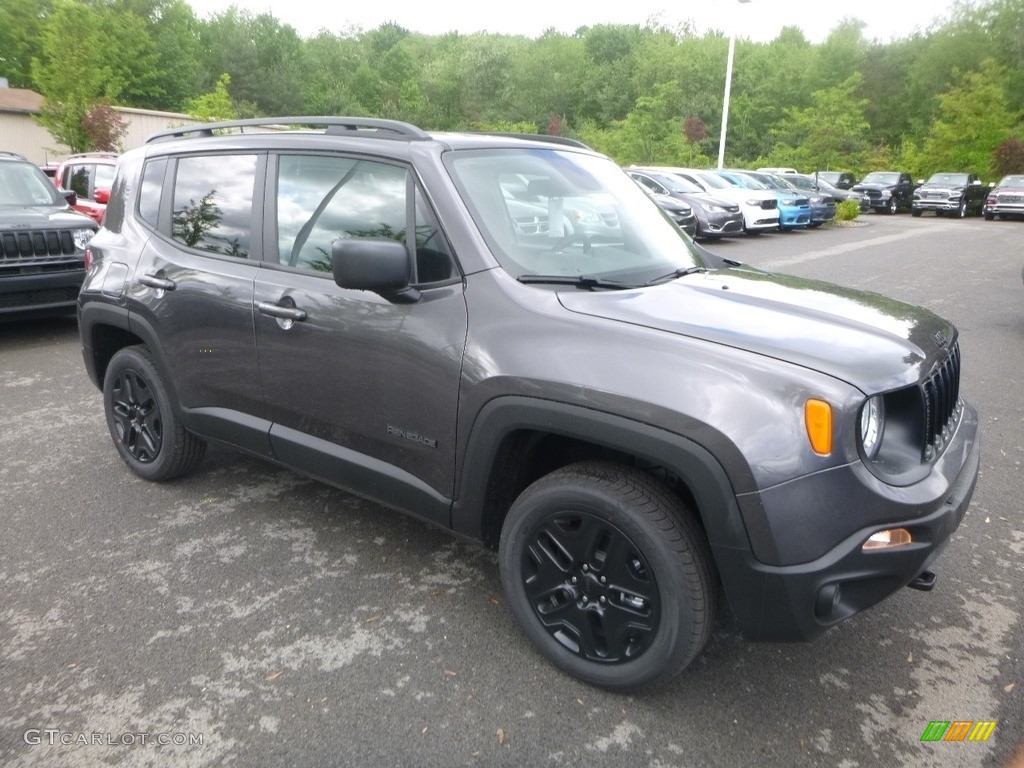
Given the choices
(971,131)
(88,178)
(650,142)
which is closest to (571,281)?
(88,178)

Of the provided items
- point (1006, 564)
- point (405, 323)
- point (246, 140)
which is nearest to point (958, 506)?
point (1006, 564)

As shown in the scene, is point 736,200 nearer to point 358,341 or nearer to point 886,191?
point 886,191

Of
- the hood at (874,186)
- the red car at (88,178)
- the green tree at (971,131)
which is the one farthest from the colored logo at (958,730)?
the green tree at (971,131)

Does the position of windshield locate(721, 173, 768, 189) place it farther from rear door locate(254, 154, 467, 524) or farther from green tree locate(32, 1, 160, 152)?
green tree locate(32, 1, 160, 152)

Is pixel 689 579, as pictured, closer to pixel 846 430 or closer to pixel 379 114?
pixel 846 430

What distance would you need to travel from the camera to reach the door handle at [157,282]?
402 centimetres

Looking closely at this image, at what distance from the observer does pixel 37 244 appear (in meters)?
7.74

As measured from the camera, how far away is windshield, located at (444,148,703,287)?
313 cm

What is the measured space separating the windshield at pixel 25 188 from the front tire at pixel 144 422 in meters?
5.14

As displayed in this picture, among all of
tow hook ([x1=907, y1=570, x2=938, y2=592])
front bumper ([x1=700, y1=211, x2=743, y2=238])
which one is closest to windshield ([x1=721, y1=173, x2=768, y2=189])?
front bumper ([x1=700, y1=211, x2=743, y2=238])

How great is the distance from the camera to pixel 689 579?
2.51 metres

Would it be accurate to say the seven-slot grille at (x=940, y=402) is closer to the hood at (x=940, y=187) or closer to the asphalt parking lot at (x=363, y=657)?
the asphalt parking lot at (x=363, y=657)

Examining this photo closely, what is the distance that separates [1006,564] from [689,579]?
2.09 m

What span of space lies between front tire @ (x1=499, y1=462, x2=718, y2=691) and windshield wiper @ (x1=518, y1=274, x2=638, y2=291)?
666mm
